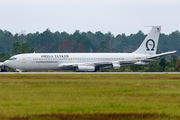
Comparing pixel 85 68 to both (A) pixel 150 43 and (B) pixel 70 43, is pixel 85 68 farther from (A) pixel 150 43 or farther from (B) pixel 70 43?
(B) pixel 70 43

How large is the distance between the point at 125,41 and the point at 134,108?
170 m

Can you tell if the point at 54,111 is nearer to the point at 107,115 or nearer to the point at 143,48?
the point at 107,115

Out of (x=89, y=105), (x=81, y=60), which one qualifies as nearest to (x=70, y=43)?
(x=81, y=60)

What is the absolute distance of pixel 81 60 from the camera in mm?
55094

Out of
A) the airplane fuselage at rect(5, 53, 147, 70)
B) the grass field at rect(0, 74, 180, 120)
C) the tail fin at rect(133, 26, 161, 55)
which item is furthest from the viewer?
the tail fin at rect(133, 26, 161, 55)

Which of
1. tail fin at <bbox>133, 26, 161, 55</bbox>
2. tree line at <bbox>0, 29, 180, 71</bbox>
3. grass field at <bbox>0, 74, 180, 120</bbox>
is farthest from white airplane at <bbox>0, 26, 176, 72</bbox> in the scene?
tree line at <bbox>0, 29, 180, 71</bbox>

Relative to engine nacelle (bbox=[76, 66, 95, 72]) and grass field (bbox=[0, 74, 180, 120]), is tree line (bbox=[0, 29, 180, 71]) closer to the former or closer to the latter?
engine nacelle (bbox=[76, 66, 95, 72])

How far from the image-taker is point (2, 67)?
55812 millimetres

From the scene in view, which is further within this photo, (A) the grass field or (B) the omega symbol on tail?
(B) the omega symbol on tail

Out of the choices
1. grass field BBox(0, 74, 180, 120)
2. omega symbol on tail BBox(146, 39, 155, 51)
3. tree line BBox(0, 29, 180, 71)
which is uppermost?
tree line BBox(0, 29, 180, 71)

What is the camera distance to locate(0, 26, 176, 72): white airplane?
52.4m

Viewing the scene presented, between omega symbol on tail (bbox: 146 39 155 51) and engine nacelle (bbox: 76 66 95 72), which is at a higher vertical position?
omega symbol on tail (bbox: 146 39 155 51)

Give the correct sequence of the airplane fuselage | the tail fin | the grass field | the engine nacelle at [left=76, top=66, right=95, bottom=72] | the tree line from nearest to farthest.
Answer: the grass field → the airplane fuselage → the engine nacelle at [left=76, top=66, right=95, bottom=72] → the tail fin → the tree line

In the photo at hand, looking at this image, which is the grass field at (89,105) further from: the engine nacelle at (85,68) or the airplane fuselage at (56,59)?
the engine nacelle at (85,68)
